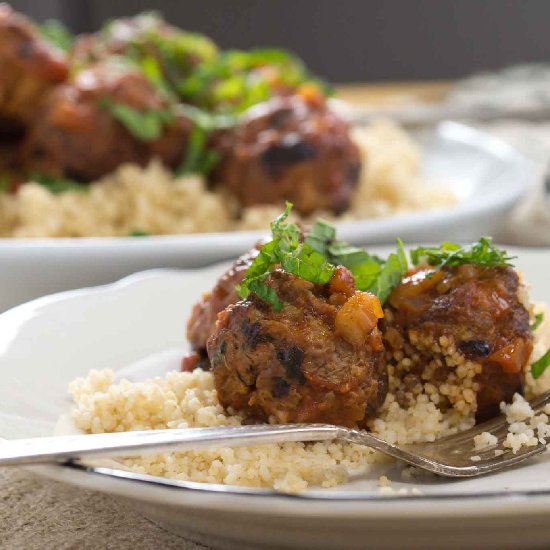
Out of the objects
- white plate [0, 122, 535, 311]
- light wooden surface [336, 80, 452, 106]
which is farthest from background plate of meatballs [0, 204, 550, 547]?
light wooden surface [336, 80, 452, 106]

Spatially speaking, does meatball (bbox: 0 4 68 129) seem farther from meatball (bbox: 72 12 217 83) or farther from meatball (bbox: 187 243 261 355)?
meatball (bbox: 187 243 261 355)

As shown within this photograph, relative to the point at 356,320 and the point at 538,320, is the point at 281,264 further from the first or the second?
the point at 538,320

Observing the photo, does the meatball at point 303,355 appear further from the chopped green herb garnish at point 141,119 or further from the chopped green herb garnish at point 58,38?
the chopped green herb garnish at point 58,38

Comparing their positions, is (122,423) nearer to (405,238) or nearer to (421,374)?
(421,374)

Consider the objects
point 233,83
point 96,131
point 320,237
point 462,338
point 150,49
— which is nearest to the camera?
point 462,338

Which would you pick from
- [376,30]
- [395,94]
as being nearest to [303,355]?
[395,94]

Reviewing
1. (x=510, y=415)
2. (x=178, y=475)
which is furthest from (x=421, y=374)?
(x=178, y=475)
